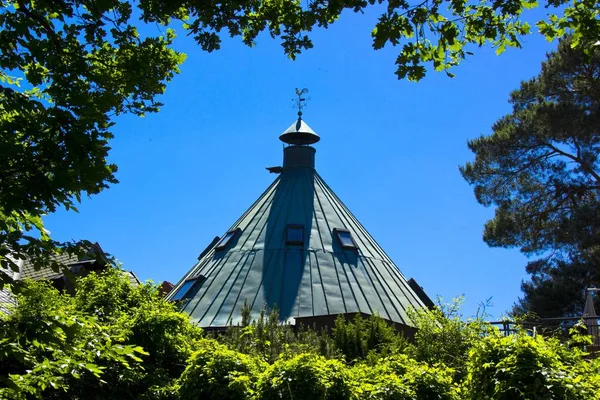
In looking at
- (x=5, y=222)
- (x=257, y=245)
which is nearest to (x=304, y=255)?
(x=257, y=245)

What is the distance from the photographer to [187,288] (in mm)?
24172

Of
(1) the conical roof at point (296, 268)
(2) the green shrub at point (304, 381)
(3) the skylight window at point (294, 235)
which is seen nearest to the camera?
(2) the green shrub at point (304, 381)

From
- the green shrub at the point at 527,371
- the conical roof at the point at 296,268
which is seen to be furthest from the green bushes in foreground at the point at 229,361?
the conical roof at the point at 296,268

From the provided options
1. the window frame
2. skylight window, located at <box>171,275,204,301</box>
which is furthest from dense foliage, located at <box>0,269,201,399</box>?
the window frame

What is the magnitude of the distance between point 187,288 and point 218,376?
50.5 ft

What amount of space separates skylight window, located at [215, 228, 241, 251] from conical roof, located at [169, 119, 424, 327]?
0.13 ft

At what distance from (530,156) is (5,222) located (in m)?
22.7

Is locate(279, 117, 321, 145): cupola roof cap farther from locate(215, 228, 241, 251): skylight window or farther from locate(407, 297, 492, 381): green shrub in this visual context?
locate(407, 297, 492, 381): green shrub

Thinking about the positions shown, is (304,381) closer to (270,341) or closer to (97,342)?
(97,342)

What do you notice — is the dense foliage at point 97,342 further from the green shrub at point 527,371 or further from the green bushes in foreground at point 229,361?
the green shrub at point 527,371

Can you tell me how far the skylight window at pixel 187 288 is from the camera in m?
23.9

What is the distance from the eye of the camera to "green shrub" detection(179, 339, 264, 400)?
Result: 29.1 feet

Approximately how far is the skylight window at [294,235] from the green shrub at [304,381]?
52.6 feet

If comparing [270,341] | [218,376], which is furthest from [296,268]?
[218,376]
